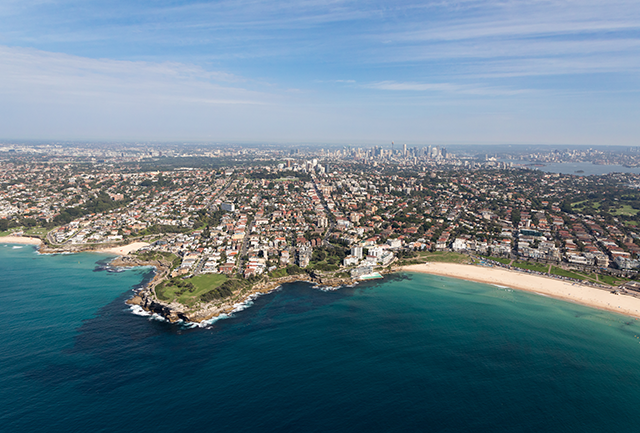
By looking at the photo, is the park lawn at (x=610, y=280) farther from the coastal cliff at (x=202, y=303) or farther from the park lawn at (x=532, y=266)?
the coastal cliff at (x=202, y=303)

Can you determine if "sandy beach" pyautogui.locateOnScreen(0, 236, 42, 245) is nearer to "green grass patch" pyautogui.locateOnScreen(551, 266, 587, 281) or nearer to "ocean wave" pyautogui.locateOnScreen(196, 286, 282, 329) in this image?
"ocean wave" pyautogui.locateOnScreen(196, 286, 282, 329)

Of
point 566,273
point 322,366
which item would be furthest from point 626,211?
point 322,366

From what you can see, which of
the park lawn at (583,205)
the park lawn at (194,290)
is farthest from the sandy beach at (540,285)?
the park lawn at (583,205)

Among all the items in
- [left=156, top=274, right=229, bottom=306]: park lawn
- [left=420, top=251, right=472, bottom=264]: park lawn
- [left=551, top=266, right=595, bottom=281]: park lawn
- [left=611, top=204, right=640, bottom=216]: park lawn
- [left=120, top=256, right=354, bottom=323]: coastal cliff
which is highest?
[left=611, top=204, right=640, bottom=216]: park lawn

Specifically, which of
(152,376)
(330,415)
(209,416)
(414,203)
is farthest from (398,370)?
(414,203)

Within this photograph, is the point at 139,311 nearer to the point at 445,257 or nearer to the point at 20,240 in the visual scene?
the point at 445,257

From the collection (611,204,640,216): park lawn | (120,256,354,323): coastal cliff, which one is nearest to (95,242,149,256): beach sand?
(120,256,354,323): coastal cliff
